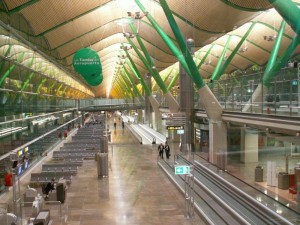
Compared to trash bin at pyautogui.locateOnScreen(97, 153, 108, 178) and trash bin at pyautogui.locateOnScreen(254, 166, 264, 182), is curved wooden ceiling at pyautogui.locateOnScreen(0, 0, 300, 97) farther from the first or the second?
trash bin at pyautogui.locateOnScreen(97, 153, 108, 178)

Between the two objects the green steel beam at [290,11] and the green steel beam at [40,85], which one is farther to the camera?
the green steel beam at [40,85]

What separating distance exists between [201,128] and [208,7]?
1199 cm

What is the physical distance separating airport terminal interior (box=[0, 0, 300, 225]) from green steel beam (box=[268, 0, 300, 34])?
3 centimetres

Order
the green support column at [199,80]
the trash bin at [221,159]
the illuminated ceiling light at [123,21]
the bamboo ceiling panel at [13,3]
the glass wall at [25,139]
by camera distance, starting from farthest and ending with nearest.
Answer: the illuminated ceiling light at [123,21] < the green support column at [199,80] < the trash bin at [221,159] < the bamboo ceiling panel at [13,3] < the glass wall at [25,139]

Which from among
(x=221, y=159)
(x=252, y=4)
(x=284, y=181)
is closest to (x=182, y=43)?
(x=252, y=4)

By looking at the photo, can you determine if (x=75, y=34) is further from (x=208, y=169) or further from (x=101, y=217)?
(x=101, y=217)

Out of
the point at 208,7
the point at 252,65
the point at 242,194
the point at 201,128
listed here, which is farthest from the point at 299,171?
the point at 252,65

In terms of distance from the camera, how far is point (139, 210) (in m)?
15.9

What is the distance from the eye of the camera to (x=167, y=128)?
89.4ft

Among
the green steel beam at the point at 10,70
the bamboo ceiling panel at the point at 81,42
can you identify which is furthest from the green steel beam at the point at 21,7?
the bamboo ceiling panel at the point at 81,42

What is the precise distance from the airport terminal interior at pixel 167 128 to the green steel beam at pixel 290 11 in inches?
1.3

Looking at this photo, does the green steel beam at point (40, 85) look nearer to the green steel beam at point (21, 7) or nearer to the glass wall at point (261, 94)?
the green steel beam at point (21, 7)

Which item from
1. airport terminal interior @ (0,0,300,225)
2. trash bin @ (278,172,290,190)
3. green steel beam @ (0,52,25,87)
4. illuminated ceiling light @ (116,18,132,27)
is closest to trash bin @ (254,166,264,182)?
airport terminal interior @ (0,0,300,225)

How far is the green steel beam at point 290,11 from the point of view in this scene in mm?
13211
